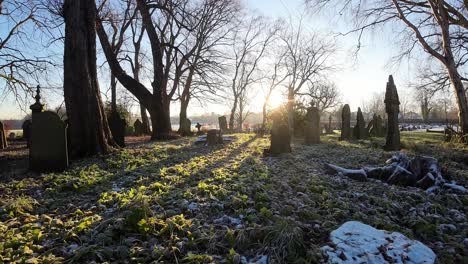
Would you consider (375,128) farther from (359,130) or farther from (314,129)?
(314,129)

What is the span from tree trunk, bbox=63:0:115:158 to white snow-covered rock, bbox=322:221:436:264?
673cm

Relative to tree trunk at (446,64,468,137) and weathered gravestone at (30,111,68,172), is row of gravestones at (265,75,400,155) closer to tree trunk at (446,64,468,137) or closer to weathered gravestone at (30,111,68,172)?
tree trunk at (446,64,468,137)

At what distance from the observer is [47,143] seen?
21.5 ft

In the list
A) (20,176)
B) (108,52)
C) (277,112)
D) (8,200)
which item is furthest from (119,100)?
(8,200)

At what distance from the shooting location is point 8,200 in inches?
173

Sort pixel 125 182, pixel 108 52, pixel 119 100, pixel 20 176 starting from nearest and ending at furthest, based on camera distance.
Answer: pixel 125 182, pixel 20 176, pixel 108 52, pixel 119 100

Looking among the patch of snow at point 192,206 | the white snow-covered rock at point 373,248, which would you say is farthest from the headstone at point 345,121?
the patch of snow at point 192,206

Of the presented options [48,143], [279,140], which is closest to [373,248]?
[48,143]

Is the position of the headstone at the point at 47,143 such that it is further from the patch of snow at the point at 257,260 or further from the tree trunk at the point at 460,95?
the tree trunk at the point at 460,95

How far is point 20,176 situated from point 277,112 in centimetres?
759

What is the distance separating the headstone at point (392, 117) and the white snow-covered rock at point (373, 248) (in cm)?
895

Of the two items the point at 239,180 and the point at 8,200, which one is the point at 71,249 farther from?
the point at 239,180

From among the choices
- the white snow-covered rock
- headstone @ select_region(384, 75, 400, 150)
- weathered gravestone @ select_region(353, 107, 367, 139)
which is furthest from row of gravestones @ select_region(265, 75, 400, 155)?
the white snow-covered rock

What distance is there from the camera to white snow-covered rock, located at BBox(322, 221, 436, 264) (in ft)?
10.3
